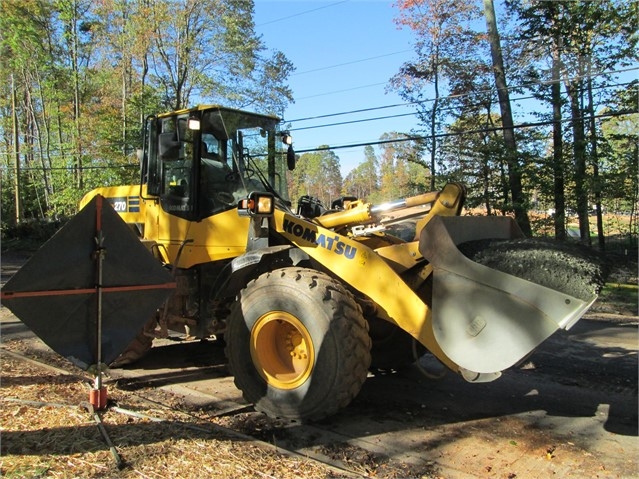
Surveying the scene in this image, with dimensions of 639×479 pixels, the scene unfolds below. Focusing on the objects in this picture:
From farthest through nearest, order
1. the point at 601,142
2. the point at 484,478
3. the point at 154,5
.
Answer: the point at 154,5 < the point at 601,142 < the point at 484,478

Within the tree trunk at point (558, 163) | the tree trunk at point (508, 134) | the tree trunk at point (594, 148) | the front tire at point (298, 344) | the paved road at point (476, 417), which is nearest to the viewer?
the paved road at point (476, 417)

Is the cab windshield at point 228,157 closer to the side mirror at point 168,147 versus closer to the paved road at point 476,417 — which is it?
the side mirror at point 168,147

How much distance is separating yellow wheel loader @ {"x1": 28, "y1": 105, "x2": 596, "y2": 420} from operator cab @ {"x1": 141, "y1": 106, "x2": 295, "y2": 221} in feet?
0.05

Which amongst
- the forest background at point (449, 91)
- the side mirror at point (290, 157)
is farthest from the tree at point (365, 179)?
the side mirror at point (290, 157)

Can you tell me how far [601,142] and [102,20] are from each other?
25.2 m

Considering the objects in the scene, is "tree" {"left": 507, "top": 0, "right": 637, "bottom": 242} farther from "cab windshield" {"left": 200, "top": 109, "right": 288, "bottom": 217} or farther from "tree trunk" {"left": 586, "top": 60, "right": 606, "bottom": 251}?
"cab windshield" {"left": 200, "top": 109, "right": 288, "bottom": 217}

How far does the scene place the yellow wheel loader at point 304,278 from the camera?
3.72 m

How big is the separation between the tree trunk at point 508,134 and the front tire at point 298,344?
11.6 meters

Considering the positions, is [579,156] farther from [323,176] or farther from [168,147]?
[323,176]

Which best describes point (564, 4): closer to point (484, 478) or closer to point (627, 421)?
point (627, 421)

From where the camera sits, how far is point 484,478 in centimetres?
343

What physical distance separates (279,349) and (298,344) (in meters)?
0.21

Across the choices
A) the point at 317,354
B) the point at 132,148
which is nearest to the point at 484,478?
the point at 317,354

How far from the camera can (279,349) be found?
4621 mm
